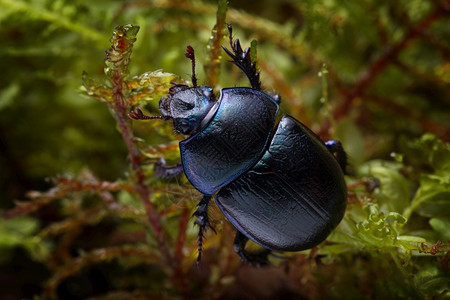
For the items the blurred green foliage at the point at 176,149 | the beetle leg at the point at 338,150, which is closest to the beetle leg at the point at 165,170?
the blurred green foliage at the point at 176,149

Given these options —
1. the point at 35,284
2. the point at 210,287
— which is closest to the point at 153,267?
the point at 210,287

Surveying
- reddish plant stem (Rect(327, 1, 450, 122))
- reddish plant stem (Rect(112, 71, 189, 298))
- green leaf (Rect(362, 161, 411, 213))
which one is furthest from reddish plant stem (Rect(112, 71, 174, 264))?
reddish plant stem (Rect(327, 1, 450, 122))

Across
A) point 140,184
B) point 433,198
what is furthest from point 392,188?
point 140,184

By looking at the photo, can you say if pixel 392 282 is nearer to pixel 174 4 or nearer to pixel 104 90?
pixel 104 90

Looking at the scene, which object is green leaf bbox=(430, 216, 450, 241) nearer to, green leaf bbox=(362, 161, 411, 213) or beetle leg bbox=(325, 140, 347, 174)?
green leaf bbox=(362, 161, 411, 213)

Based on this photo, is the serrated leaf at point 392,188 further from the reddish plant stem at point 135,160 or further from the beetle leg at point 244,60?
the reddish plant stem at point 135,160

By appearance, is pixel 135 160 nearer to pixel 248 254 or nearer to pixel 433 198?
pixel 248 254
